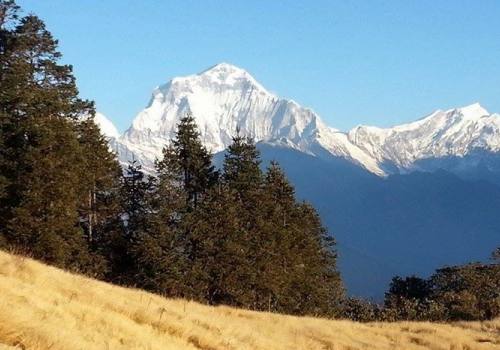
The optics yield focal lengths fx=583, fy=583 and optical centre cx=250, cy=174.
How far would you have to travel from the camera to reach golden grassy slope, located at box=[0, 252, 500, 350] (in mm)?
8336

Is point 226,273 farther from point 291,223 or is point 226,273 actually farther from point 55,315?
point 55,315

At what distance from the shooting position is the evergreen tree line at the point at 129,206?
110 ft

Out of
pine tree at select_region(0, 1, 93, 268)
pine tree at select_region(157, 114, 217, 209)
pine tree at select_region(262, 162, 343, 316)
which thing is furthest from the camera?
pine tree at select_region(262, 162, 343, 316)

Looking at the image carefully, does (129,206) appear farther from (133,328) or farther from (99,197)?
(133,328)

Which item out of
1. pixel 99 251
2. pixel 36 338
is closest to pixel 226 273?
pixel 99 251

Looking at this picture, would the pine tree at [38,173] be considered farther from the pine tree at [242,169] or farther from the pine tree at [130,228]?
the pine tree at [242,169]

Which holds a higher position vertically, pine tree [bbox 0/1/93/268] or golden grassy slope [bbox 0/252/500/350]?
pine tree [bbox 0/1/93/268]

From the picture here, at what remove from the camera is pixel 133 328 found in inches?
431

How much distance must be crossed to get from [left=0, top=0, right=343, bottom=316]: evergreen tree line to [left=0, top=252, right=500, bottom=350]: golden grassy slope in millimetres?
15025

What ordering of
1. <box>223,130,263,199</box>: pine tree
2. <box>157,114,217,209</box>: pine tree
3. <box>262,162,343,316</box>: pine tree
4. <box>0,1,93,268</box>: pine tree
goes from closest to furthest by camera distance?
<box>0,1,93,268</box>: pine tree, <box>157,114,217,209</box>: pine tree, <box>223,130,263,199</box>: pine tree, <box>262,162,343,316</box>: pine tree

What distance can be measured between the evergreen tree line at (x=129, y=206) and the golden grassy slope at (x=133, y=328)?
49.3ft

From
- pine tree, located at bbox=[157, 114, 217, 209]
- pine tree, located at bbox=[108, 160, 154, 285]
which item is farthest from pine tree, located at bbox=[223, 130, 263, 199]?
pine tree, located at bbox=[108, 160, 154, 285]

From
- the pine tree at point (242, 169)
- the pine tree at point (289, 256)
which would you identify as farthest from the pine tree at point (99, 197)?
the pine tree at point (289, 256)

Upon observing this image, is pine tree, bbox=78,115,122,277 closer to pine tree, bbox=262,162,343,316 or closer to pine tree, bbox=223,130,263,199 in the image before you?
pine tree, bbox=223,130,263,199
